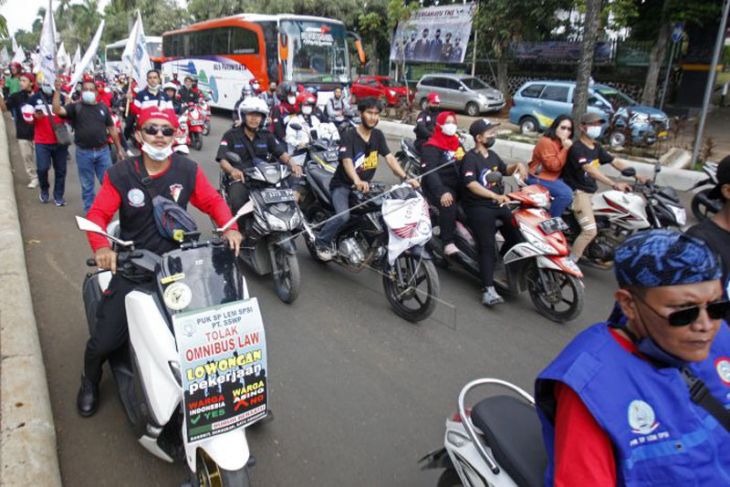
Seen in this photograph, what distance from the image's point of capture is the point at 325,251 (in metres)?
5.22

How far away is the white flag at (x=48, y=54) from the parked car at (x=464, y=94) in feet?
46.0

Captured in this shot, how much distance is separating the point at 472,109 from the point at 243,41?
9.10 m

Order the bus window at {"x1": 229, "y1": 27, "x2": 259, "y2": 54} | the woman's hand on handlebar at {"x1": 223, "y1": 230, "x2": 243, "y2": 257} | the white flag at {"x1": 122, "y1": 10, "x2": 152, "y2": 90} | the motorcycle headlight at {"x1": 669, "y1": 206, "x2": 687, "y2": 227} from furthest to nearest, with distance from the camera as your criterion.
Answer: the bus window at {"x1": 229, "y1": 27, "x2": 259, "y2": 54}, the white flag at {"x1": 122, "y1": 10, "x2": 152, "y2": 90}, the motorcycle headlight at {"x1": 669, "y1": 206, "x2": 687, "y2": 227}, the woman's hand on handlebar at {"x1": 223, "y1": 230, "x2": 243, "y2": 257}

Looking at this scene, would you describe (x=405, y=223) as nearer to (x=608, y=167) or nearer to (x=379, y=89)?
(x=608, y=167)

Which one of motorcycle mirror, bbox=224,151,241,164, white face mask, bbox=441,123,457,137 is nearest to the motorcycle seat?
motorcycle mirror, bbox=224,151,241,164

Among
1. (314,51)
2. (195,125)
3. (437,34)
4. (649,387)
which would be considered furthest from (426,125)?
(437,34)

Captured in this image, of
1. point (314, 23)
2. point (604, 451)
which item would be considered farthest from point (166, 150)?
point (314, 23)

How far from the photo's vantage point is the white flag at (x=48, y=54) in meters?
7.49

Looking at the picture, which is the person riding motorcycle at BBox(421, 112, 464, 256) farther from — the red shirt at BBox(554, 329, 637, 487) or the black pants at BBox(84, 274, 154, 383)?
the red shirt at BBox(554, 329, 637, 487)

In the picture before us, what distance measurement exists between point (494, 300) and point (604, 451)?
135 inches

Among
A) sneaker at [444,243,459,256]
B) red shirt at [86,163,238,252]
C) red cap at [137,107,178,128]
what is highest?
red cap at [137,107,178,128]

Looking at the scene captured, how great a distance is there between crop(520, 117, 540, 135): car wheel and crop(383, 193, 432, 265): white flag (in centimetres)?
1300

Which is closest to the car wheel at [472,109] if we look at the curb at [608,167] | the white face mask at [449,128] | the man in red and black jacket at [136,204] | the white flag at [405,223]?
the curb at [608,167]

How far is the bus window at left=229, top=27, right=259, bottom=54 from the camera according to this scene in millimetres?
17469
